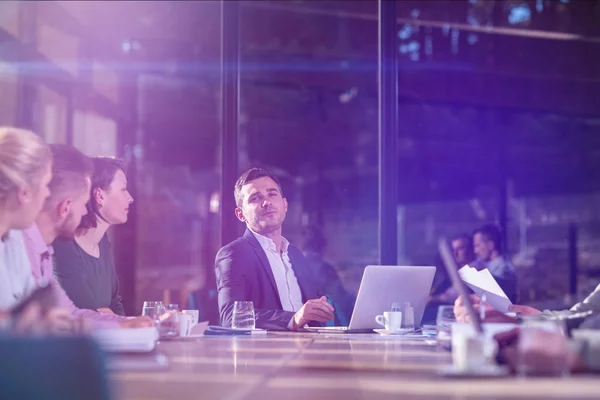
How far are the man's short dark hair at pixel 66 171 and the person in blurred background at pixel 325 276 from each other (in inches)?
65.6

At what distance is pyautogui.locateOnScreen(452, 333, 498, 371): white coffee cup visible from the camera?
1.84 meters

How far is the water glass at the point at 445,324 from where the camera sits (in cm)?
268

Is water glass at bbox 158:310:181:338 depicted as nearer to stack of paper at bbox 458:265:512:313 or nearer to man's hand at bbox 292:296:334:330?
man's hand at bbox 292:296:334:330

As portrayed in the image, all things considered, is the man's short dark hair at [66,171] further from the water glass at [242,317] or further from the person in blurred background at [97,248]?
the water glass at [242,317]

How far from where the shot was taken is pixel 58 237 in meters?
3.39

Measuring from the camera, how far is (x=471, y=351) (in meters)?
1.85

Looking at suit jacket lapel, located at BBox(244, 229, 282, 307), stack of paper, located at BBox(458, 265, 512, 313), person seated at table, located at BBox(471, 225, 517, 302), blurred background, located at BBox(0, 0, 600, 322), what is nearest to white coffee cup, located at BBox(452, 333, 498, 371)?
stack of paper, located at BBox(458, 265, 512, 313)

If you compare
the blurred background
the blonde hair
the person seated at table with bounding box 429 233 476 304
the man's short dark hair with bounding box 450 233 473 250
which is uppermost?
the blurred background

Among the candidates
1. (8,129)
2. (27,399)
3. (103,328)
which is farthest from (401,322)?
(27,399)

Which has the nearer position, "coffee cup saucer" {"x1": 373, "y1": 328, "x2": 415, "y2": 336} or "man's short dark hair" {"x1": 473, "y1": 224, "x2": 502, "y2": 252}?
"coffee cup saucer" {"x1": 373, "y1": 328, "x2": 415, "y2": 336}

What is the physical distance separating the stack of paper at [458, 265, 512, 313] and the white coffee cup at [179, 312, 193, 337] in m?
1.09

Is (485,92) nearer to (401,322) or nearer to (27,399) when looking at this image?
(401,322)

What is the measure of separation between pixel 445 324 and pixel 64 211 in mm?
1554

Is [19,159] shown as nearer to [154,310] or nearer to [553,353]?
[154,310]
